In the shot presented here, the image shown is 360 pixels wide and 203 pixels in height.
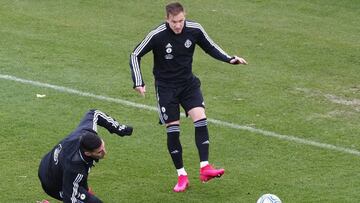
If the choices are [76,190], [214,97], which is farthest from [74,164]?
[214,97]

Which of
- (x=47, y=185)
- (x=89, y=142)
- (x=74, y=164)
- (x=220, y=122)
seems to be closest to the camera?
(x=89, y=142)

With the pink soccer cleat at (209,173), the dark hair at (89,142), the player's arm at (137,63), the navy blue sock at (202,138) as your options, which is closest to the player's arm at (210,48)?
the player's arm at (137,63)

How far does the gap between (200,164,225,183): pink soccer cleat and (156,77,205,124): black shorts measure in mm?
682

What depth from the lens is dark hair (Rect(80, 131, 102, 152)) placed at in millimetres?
7988

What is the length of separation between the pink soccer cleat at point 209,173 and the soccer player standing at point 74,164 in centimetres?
146

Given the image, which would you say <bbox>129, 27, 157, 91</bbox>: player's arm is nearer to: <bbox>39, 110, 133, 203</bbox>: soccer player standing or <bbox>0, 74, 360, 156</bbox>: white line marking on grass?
<bbox>39, 110, 133, 203</bbox>: soccer player standing

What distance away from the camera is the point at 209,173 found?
374 inches

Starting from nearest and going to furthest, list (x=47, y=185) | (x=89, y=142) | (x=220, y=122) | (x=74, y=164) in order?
(x=89, y=142) → (x=74, y=164) → (x=47, y=185) → (x=220, y=122)

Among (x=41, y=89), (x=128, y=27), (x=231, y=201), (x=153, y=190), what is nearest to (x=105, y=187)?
(x=153, y=190)

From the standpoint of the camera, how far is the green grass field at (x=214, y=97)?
1005cm

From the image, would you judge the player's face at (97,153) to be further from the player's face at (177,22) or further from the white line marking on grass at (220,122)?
the white line marking on grass at (220,122)

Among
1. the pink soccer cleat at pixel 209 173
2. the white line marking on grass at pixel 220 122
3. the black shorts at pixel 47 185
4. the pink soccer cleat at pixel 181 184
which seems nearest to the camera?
the black shorts at pixel 47 185

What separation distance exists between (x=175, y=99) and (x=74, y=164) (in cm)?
203

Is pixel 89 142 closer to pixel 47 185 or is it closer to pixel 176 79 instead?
pixel 47 185
